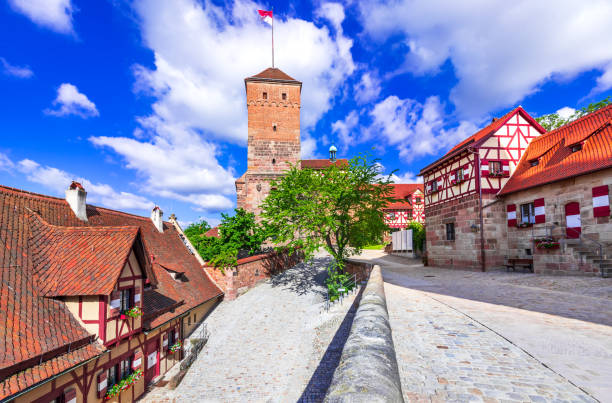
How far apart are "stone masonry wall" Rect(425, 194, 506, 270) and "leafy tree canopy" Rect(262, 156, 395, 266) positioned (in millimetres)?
5844

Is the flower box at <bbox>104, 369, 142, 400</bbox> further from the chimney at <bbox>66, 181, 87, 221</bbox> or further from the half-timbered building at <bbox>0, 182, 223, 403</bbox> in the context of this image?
the chimney at <bbox>66, 181, 87, 221</bbox>

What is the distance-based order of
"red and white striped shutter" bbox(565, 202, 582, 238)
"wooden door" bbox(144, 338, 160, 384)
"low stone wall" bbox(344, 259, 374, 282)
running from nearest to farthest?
1. "wooden door" bbox(144, 338, 160, 384)
2. "red and white striped shutter" bbox(565, 202, 582, 238)
3. "low stone wall" bbox(344, 259, 374, 282)

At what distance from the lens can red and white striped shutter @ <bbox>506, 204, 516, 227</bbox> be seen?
1638 centimetres

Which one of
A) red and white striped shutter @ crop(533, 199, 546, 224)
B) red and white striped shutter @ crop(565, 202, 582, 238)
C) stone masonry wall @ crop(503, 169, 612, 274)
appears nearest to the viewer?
stone masonry wall @ crop(503, 169, 612, 274)

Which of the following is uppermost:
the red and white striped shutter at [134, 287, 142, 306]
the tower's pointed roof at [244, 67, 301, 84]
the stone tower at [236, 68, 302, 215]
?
the tower's pointed roof at [244, 67, 301, 84]

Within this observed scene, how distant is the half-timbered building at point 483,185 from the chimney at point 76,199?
19330 mm

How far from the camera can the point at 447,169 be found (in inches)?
806

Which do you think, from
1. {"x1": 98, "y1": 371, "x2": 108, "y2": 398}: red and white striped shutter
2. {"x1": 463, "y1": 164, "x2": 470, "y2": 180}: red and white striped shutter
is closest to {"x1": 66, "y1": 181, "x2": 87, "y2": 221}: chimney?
{"x1": 98, "y1": 371, "x2": 108, "y2": 398}: red and white striped shutter

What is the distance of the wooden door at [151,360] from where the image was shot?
1032 centimetres

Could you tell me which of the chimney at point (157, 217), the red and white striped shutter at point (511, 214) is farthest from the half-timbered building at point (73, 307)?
the red and white striped shutter at point (511, 214)

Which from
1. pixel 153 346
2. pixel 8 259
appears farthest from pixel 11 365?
pixel 153 346

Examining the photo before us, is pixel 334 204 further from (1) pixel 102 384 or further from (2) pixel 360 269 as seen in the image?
(1) pixel 102 384

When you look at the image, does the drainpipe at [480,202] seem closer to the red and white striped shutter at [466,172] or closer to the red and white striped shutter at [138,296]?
the red and white striped shutter at [466,172]

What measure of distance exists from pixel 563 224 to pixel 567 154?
350 centimetres
